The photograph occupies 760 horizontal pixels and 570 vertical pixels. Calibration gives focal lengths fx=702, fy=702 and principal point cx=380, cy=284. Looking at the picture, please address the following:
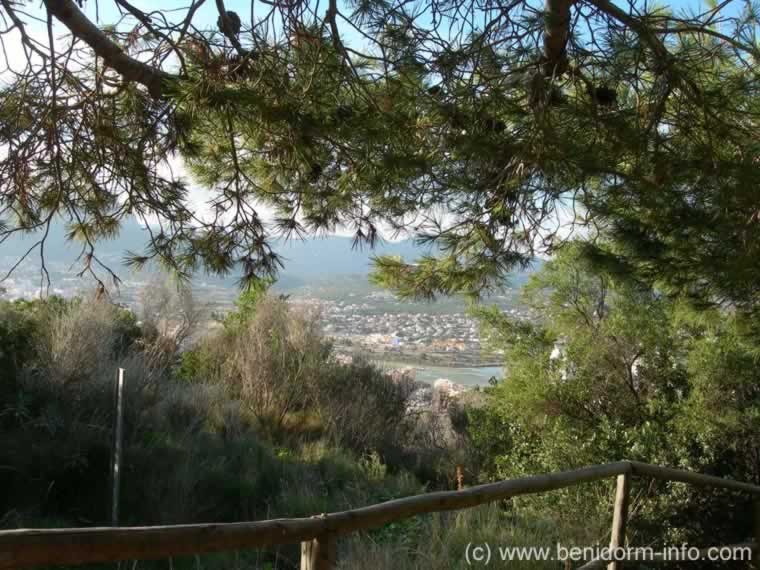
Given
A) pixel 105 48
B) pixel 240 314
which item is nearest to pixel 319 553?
pixel 105 48

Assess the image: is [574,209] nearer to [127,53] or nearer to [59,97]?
[127,53]

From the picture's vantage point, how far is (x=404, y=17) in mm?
2971

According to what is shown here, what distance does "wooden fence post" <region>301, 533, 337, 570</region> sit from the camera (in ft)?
5.63

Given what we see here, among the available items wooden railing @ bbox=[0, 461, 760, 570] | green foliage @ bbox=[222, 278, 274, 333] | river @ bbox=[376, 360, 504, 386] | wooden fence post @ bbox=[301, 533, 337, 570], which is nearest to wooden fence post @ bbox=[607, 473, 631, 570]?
wooden railing @ bbox=[0, 461, 760, 570]

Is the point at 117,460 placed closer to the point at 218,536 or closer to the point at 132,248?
the point at 132,248

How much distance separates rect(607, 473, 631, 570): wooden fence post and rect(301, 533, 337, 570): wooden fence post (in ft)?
5.63

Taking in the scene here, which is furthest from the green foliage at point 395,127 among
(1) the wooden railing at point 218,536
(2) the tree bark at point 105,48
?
(1) the wooden railing at point 218,536

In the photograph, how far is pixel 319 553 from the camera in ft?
5.64

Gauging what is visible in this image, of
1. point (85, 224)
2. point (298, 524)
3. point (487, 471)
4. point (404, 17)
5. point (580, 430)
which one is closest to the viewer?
point (298, 524)

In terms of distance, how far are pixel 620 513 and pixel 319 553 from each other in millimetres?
1816

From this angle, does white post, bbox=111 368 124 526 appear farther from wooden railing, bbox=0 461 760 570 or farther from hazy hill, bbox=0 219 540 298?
wooden railing, bbox=0 461 760 570

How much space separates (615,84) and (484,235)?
3.47 ft

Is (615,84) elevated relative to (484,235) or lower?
elevated

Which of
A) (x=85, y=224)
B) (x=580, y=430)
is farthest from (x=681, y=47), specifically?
(x=580, y=430)
